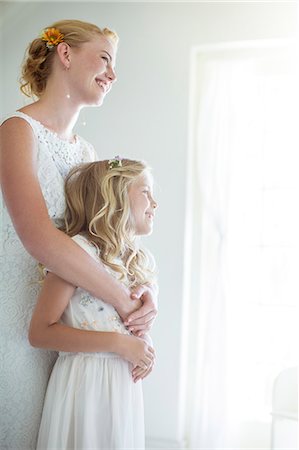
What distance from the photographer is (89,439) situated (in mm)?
991

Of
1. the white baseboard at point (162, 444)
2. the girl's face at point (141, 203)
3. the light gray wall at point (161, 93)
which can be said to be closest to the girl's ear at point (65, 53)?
the girl's face at point (141, 203)

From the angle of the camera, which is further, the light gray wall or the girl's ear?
the light gray wall

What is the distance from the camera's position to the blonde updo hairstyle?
3.68ft

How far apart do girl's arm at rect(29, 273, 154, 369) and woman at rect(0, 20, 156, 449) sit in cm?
2

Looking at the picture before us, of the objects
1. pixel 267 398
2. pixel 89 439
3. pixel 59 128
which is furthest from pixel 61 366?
pixel 267 398

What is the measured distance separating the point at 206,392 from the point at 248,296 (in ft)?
1.20

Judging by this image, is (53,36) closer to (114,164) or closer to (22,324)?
(114,164)

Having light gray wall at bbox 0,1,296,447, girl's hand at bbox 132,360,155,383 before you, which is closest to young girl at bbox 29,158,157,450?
girl's hand at bbox 132,360,155,383

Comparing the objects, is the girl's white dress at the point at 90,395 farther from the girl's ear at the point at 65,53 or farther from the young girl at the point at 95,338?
the girl's ear at the point at 65,53

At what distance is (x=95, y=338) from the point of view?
38.7 inches

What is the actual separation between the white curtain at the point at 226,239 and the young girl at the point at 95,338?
927mm

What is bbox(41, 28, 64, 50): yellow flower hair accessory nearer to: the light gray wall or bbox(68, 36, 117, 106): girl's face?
bbox(68, 36, 117, 106): girl's face

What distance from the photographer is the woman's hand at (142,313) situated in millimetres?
1006

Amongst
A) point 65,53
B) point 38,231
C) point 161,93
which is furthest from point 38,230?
point 161,93
